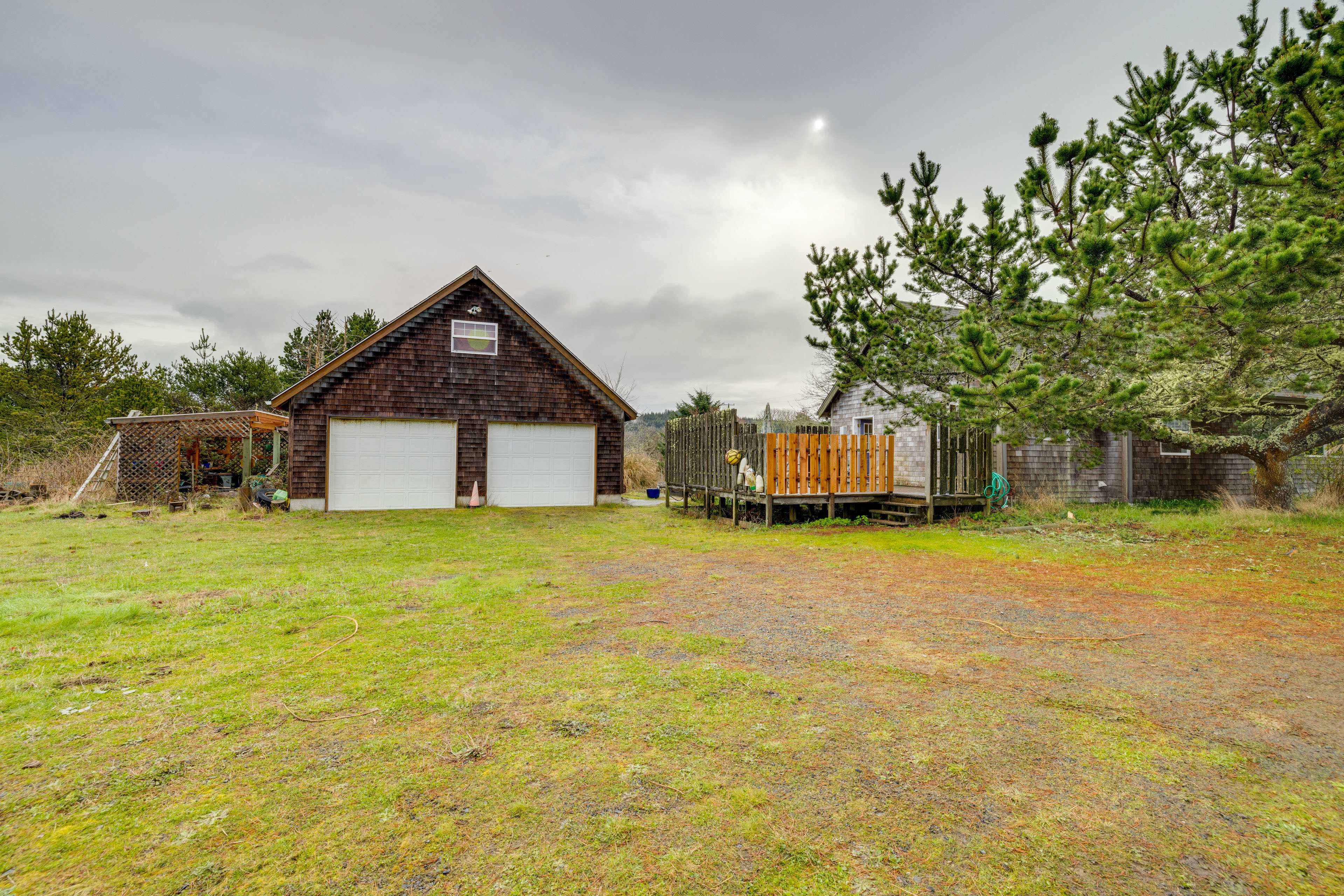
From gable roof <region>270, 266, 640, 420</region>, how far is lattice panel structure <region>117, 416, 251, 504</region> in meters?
2.74

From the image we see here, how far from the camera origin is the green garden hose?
1336 centimetres

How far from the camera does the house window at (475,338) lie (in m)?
15.9

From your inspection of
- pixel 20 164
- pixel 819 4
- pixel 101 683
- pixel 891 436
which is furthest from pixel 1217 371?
pixel 20 164

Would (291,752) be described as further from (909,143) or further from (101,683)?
(909,143)

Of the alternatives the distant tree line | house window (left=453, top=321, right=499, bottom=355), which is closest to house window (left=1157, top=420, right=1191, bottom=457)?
house window (left=453, top=321, right=499, bottom=355)

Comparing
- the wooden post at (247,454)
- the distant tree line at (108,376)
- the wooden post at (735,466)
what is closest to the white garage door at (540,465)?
the wooden post at (735,466)

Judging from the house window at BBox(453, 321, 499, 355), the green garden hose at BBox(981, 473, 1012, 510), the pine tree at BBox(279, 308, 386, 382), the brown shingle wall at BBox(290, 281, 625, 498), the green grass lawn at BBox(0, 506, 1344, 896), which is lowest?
the green grass lawn at BBox(0, 506, 1344, 896)

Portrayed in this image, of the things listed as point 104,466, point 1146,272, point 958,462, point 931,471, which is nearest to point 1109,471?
point 958,462

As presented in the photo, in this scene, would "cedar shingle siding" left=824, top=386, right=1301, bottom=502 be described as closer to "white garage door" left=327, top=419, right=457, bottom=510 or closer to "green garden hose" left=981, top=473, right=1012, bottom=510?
"green garden hose" left=981, top=473, right=1012, bottom=510

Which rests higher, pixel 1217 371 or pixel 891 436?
pixel 1217 371

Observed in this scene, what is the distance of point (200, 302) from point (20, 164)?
79.8 ft

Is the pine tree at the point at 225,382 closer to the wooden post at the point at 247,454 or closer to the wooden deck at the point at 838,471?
the wooden post at the point at 247,454

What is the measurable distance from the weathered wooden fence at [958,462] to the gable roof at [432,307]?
332 inches

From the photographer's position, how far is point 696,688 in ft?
11.2
